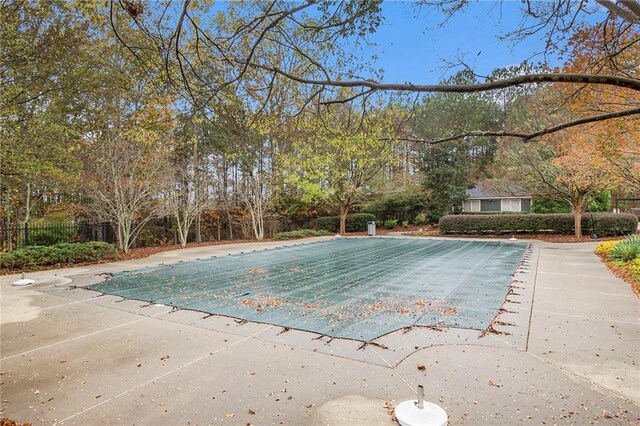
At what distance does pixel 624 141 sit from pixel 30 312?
34.5ft

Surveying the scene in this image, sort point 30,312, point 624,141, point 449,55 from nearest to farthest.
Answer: point 449,55, point 30,312, point 624,141

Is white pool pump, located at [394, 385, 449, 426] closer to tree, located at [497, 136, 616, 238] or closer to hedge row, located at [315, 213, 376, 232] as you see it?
tree, located at [497, 136, 616, 238]

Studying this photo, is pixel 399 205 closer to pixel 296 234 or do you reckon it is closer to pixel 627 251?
pixel 296 234

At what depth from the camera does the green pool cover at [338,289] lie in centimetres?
384

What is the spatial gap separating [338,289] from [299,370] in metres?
2.84

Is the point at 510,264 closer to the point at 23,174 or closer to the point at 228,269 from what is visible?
the point at 228,269

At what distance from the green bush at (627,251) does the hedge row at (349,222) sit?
39.7ft

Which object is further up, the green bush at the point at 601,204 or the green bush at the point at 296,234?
the green bush at the point at 601,204

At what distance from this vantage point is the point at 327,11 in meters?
3.71

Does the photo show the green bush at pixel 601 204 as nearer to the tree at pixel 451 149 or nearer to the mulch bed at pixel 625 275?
the tree at pixel 451 149

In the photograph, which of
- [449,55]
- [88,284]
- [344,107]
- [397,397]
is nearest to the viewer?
[397,397]

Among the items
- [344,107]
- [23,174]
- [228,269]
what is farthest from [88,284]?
[344,107]

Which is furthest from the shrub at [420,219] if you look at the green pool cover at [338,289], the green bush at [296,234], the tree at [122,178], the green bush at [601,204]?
the tree at [122,178]

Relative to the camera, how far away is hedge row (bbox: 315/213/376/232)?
19234mm
